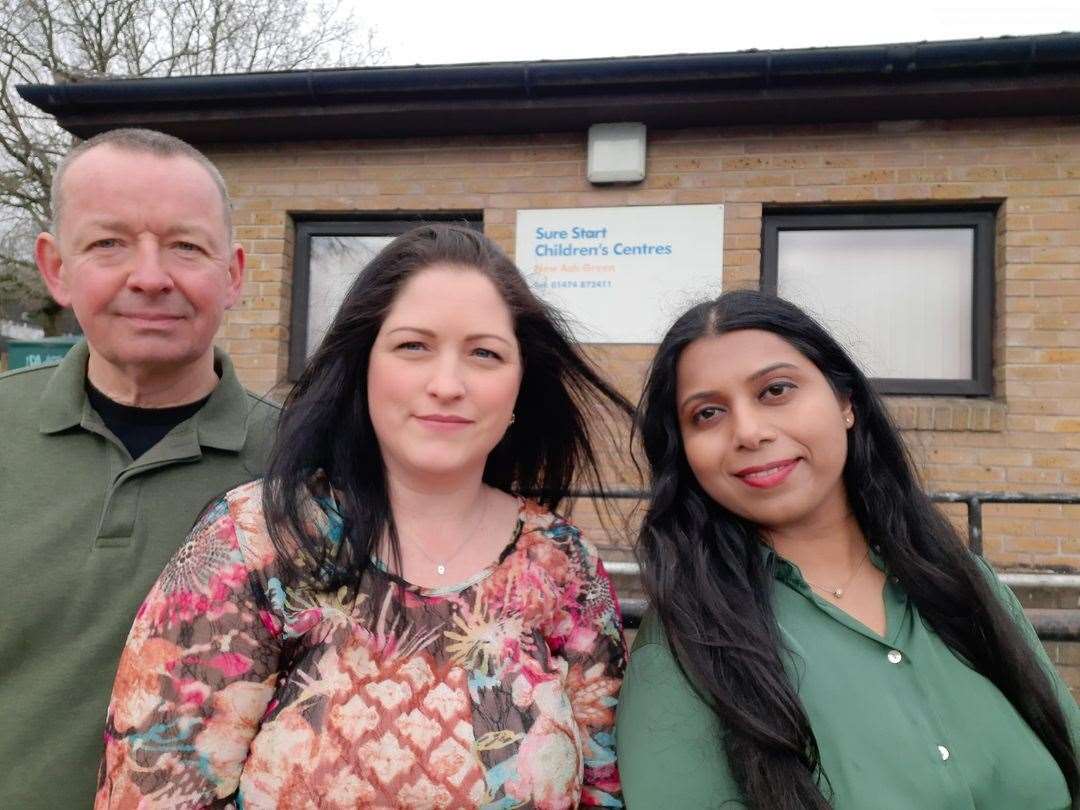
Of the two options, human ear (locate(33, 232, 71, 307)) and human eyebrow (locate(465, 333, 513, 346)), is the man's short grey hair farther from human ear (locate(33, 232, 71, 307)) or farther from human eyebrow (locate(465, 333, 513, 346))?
human eyebrow (locate(465, 333, 513, 346))

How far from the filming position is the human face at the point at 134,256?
1651 millimetres

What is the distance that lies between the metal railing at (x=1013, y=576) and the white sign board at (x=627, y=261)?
1.76 meters

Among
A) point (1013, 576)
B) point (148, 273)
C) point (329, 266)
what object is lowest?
point (1013, 576)

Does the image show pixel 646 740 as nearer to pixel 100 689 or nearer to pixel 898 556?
pixel 898 556

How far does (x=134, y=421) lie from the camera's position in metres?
1.73

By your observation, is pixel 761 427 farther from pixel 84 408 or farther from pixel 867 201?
pixel 867 201

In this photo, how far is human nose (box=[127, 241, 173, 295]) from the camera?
163cm

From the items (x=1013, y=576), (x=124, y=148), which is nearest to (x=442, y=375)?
(x=124, y=148)

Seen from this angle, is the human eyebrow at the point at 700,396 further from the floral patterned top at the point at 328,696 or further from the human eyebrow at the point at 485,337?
the floral patterned top at the point at 328,696

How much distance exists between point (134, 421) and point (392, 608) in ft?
2.74

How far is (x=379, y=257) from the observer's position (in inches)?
61.6

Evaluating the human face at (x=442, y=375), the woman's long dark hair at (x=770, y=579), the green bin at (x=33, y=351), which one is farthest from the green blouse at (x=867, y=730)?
the green bin at (x=33, y=351)

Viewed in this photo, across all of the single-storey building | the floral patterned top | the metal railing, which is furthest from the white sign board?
the floral patterned top

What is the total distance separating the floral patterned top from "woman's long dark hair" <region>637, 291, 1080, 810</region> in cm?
27
